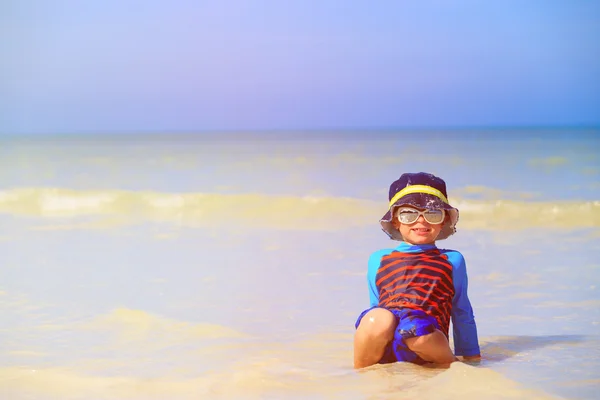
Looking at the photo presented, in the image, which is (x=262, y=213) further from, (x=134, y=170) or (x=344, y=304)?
(x=134, y=170)

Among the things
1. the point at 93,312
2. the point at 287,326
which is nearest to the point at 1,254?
the point at 93,312

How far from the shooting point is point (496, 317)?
4723 mm

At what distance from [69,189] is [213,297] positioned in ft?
30.1

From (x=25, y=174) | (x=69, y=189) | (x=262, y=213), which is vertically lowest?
(x=262, y=213)

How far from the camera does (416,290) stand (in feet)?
10.1

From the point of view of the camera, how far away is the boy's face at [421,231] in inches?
126

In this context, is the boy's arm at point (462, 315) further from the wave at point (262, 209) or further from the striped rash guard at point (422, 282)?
the wave at point (262, 209)

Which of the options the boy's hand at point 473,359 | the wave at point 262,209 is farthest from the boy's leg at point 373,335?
the wave at point 262,209

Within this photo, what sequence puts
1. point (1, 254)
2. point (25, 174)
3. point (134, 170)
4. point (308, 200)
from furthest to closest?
point (134, 170)
point (25, 174)
point (308, 200)
point (1, 254)

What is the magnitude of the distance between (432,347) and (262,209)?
7760mm

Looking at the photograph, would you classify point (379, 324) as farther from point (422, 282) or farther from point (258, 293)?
point (258, 293)

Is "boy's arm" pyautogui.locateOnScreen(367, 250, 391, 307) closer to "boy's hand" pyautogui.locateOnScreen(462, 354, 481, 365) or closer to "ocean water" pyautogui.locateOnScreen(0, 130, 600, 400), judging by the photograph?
"ocean water" pyautogui.locateOnScreen(0, 130, 600, 400)

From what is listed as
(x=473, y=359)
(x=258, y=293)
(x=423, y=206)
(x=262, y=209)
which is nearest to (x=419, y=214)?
(x=423, y=206)

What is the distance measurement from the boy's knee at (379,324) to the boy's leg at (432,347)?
0.08m
